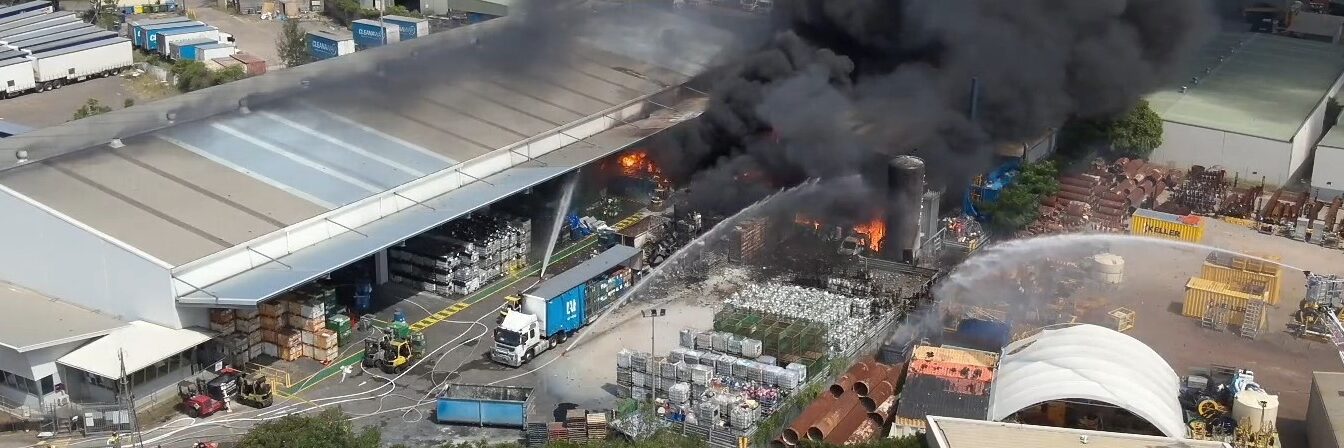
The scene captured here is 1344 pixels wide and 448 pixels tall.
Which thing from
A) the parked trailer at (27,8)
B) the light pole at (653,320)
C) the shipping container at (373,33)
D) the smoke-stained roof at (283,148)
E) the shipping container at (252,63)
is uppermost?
the smoke-stained roof at (283,148)

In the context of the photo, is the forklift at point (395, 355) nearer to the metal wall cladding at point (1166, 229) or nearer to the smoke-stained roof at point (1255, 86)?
the metal wall cladding at point (1166, 229)

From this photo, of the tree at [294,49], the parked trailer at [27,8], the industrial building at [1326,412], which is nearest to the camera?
the industrial building at [1326,412]

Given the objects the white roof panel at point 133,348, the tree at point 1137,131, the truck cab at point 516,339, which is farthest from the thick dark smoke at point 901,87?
the white roof panel at point 133,348

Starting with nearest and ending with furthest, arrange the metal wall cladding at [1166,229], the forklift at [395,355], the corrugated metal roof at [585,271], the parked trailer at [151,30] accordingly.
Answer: the forklift at [395,355]
the corrugated metal roof at [585,271]
the metal wall cladding at [1166,229]
the parked trailer at [151,30]

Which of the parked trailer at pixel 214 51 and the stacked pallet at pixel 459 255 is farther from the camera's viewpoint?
the parked trailer at pixel 214 51

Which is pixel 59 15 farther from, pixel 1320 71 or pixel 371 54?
pixel 1320 71

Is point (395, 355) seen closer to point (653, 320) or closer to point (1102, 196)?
point (653, 320)

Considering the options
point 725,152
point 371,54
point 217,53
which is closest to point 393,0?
point 217,53

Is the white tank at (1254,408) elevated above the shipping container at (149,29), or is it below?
below
